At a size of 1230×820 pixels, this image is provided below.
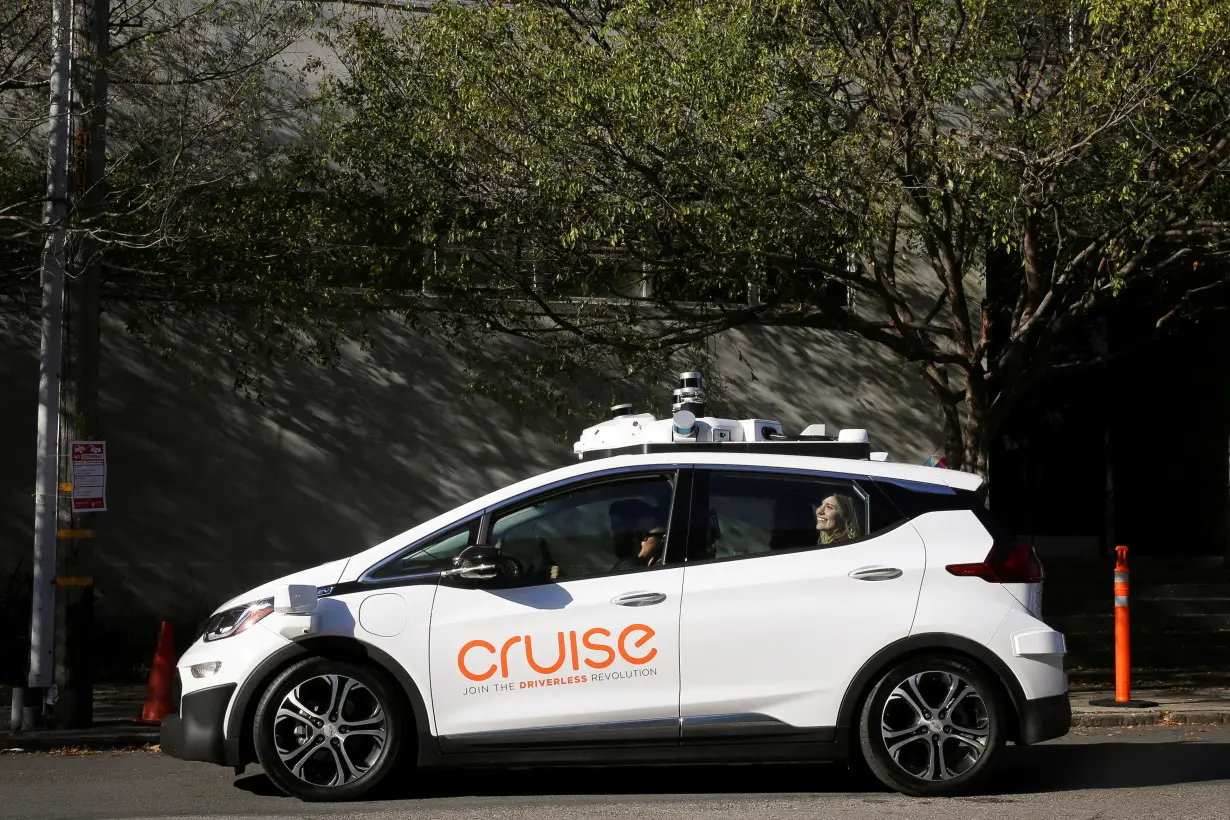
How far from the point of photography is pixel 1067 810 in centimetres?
652

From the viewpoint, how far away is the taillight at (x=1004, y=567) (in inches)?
265

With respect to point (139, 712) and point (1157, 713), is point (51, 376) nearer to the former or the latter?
point (139, 712)

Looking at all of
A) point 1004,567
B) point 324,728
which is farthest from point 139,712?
point 1004,567

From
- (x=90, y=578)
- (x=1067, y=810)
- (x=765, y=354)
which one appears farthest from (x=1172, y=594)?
(x=90, y=578)

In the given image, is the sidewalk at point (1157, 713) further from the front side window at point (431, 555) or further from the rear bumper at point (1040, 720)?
the front side window at point (431, 555)

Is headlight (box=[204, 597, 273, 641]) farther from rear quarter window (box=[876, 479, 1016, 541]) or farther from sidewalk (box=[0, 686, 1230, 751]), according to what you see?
rear quarter window (box=[876, 479, 1016, 541])

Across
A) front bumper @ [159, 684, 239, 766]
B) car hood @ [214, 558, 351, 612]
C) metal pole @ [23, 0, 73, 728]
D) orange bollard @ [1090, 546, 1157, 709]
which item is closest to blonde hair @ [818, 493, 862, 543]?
car hood @ [214, 558, 351, 612]

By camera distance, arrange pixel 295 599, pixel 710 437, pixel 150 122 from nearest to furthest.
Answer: pixel 295 599 → pixel 710 437 → pixel 150 122

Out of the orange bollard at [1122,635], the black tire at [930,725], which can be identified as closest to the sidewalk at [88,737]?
the black tire at [930,725]

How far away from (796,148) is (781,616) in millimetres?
5359

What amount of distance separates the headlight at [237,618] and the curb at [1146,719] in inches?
247

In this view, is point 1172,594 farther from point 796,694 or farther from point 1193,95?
point 796,694

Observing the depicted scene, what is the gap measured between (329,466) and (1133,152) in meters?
8.78

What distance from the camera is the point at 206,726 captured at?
21.8ft
